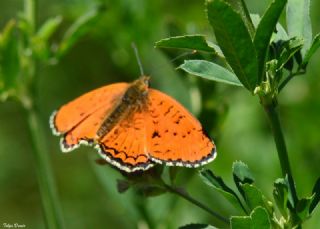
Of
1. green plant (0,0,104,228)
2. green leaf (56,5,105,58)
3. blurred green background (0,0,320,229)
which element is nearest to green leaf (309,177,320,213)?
blurred green background (0,0,320,229)

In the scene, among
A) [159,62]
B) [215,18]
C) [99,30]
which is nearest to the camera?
[215,18]

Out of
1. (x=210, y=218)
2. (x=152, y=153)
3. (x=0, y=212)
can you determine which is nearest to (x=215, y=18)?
(x=152, y=153)

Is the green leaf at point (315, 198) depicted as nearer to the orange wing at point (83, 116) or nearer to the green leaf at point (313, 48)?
the green leaf at point (313, 48)

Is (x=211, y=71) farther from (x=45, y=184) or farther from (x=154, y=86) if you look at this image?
(x=154, y=86)

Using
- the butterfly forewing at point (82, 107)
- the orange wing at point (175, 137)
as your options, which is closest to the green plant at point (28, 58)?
the butterfly forewing at point (82, 107)

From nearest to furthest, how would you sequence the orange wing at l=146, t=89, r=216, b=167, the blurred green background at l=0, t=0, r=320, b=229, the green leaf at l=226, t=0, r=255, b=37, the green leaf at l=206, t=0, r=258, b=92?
the green leaf at l=206, t=0, r=258, b=92, the green leaf at l=226, t=0, r=255, b=37, the orange wing at l=146, t=89, r=216, b=167, the blurred green background at l=0, t=0, r=320, b=229

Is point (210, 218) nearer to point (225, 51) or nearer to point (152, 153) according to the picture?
point (152, 153)

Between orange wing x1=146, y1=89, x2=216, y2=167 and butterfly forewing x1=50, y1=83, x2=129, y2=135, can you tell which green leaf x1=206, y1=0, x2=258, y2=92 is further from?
butterfly forewing x1=50, y1=83, x2=129, y2=135
